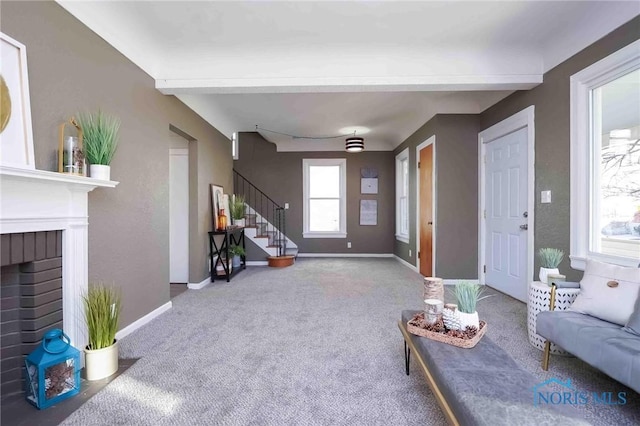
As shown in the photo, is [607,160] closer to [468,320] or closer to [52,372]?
[468,320]

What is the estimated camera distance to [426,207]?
5.09 meters

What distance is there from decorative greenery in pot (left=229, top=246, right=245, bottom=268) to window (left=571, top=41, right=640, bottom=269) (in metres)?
4.57

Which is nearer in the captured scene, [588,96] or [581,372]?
[581,372]

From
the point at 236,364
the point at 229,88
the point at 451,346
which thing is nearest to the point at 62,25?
the point at 229,88

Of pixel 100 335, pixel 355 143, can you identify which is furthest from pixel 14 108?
pixel 355 143

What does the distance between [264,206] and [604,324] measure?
621cm

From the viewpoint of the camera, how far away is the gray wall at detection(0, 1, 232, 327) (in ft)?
6.29

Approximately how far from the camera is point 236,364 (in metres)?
2.22

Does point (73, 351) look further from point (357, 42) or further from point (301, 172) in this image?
point (301, 172)

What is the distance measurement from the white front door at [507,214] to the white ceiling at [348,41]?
707 mm

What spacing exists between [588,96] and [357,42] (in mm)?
2025

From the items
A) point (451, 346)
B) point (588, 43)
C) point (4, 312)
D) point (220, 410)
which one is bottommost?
point (220, 410)

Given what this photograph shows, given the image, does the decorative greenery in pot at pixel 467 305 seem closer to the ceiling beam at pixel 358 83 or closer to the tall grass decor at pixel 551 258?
the tall grass decor at pixel 551 258

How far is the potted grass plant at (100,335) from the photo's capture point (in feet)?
6.63
